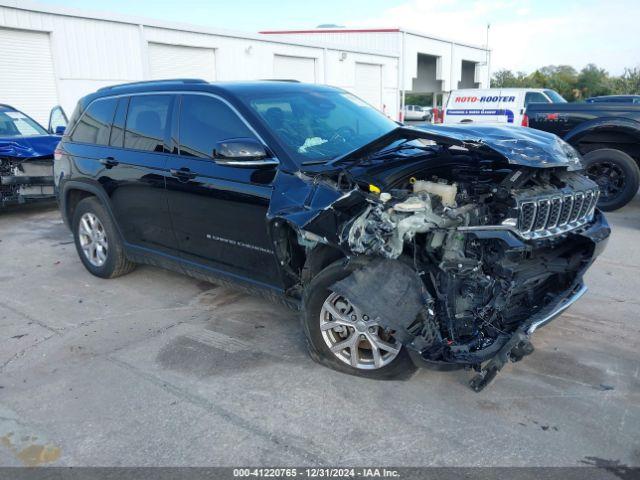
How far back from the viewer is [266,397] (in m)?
3.38

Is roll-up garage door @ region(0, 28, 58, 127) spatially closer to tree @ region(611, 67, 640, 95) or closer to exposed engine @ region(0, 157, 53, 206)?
exposed engine @ region(0, 157, 53, 206)

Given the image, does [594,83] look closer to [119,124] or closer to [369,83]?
[369,83]

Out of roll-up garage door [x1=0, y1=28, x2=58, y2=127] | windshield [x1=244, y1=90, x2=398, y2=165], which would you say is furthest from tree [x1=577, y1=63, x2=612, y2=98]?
windshield [x1=244, y1=90, x2=398, y2=165]

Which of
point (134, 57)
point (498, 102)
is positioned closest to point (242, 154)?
point (498, 102)

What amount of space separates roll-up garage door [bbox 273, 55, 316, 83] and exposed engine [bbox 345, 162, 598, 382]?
19.0 meters

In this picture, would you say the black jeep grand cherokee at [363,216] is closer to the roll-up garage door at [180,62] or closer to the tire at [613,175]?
the tire at [613,175]

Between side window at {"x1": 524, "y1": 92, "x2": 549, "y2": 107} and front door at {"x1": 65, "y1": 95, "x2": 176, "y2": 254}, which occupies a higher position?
side window at {"x1": 524, "y1": 92, "x2": 549, "y2": 107}

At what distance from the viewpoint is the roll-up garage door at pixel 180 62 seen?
671 inches

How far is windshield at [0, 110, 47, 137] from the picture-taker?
9320 millimetres

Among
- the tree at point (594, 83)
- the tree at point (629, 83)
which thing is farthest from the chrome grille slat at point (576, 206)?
the tree at point (594, 83)

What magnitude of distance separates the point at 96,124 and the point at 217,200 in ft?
6.96

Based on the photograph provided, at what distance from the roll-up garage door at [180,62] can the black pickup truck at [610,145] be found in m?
12.9

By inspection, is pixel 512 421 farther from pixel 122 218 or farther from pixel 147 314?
pixel 122 218

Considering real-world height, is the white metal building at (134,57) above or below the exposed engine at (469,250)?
above
